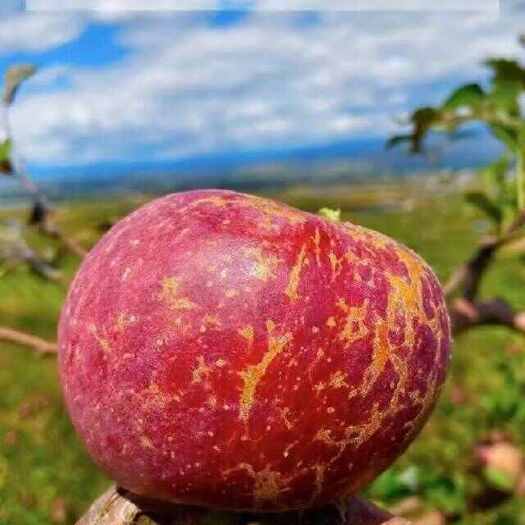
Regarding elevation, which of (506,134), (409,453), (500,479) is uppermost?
(506,134)

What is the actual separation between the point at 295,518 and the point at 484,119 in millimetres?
1167

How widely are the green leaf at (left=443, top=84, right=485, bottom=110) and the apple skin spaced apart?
34.6 inches

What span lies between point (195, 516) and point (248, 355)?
26 centimetres

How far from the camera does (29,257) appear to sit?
6.15 feet

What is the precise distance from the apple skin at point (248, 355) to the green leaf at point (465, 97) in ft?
→ 2.88

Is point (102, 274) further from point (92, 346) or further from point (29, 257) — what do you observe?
point (29, 257)

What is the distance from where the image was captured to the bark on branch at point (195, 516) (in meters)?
1.04

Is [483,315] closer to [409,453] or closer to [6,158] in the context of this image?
[6,158]

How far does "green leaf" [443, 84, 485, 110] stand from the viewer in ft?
5.98

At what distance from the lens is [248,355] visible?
36.1 inches

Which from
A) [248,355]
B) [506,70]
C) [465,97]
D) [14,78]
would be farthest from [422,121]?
[248,355]

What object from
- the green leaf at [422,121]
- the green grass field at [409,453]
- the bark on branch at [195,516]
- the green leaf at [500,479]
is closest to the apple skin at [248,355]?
the bark on branch at [195,516]

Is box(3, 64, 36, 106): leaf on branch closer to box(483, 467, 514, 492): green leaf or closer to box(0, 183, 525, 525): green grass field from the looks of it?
box(0, 183, 525, 525): green grass field

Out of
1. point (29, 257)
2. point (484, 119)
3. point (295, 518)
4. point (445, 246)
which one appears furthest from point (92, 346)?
point (445, 246)
